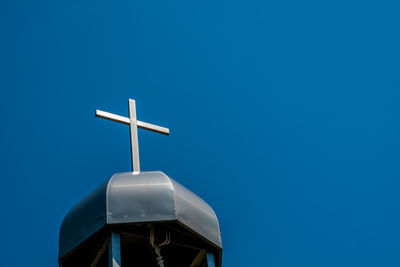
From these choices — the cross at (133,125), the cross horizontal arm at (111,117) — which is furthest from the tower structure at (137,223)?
→ the cross horizontal arm at (111,117)

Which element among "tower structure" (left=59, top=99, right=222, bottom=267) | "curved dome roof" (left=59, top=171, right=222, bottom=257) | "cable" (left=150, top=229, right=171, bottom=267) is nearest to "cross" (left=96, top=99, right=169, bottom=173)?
"tower structure" (left=59, top=99, right=222, bottom=267)

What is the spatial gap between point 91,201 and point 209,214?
7.53 feet

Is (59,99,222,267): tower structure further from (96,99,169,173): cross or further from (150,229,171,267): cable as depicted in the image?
(96,99,169,173): cross

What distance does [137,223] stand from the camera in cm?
1323

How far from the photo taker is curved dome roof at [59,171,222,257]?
13.3m

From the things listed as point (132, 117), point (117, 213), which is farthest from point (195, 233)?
point (132, 117)

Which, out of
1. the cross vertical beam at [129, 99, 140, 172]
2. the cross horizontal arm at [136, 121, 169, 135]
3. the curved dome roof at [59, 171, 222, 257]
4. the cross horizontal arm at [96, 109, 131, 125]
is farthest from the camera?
the cross horizontal arm at [136, 121, 169, 135]

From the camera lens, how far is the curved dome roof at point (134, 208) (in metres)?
13.3

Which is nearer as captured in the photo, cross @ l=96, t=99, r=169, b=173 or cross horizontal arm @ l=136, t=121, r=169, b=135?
cross @ l=96, t=99, r=169, b=173

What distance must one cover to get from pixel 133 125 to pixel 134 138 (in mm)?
458

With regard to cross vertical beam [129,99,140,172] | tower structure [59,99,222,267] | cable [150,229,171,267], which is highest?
cross vertical beam [129,99,140,172]

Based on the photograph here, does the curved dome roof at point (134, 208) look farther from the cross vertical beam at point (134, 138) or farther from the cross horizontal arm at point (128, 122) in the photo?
the cross horizontal arm at point (128, 122)

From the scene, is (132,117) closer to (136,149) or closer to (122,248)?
(136,149)

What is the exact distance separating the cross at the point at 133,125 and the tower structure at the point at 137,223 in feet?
1.06
